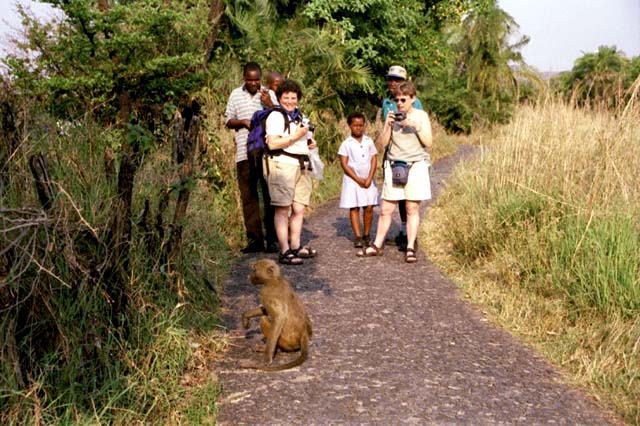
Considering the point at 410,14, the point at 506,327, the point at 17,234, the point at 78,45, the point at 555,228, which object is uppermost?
the point at 410,14

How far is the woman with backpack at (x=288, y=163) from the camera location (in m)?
6.31

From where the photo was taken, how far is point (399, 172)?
677 centimetres

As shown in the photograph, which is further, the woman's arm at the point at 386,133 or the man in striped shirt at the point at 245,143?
the man in striped shirt at the point at 245,143

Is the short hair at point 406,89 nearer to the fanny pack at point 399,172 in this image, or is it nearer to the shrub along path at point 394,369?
the fanny pack at point 399,172

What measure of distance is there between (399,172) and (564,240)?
1887mm

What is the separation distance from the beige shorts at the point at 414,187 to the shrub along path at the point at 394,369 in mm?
977

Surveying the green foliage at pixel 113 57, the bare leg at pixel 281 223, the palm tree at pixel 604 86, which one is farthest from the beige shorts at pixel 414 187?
the green foliage at pixel 113 57

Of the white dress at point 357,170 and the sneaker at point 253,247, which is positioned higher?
the white dress at point 357,170

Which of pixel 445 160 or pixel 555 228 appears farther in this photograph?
pixel 445 160

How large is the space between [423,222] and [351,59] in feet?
27.9

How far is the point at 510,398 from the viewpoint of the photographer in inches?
150

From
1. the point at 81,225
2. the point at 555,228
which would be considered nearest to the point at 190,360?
the point at 81,225

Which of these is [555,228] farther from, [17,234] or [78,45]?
[78,45]

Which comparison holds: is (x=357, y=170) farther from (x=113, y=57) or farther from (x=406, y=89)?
(x=113, y=57)
